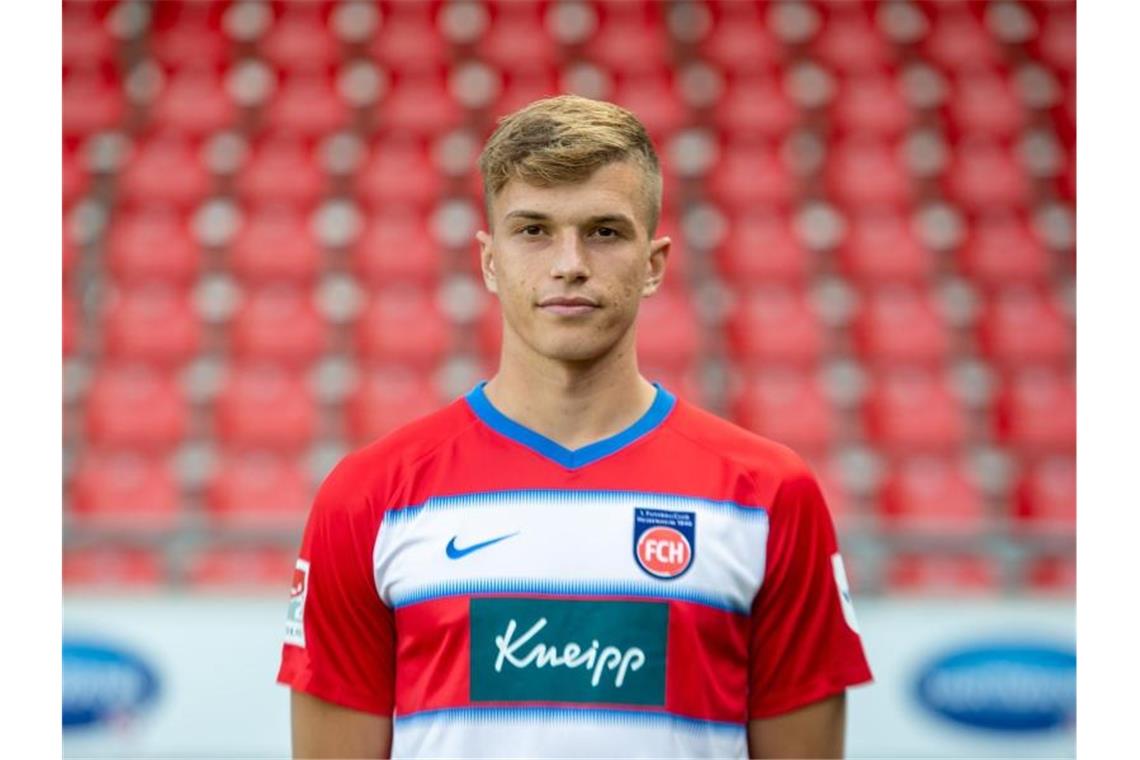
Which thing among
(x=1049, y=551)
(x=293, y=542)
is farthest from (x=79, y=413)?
(x=1049, y=551)

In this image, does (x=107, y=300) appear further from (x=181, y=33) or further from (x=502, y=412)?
(x=502, y=412)

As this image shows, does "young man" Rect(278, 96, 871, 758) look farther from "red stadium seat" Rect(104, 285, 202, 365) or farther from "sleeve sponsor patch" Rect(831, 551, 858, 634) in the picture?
"red stadium seat" Rect(104, 285, 202, 365)

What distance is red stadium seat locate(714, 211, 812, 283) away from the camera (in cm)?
570

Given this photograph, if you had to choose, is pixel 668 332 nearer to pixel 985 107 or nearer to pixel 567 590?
pixel 985 107

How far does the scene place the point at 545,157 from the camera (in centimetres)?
165

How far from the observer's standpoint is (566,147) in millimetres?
1645

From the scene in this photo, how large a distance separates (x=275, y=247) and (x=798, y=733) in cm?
446

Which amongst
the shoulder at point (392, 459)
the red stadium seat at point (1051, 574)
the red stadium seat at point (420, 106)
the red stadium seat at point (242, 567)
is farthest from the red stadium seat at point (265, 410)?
the shoulder at point (392, 459)

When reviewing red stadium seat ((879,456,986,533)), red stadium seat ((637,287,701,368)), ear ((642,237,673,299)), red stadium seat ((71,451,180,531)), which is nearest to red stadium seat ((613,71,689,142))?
red stadium seat ((637,287,701,368))

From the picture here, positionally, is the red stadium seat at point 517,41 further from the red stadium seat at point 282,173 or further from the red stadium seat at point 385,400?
the red stadium seat at point 385,400

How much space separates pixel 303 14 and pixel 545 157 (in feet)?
17.1

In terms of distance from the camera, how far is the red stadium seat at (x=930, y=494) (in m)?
5.00

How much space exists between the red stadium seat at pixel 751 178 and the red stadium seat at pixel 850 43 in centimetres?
65

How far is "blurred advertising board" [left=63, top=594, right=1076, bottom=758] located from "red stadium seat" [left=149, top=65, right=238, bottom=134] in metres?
3.13
